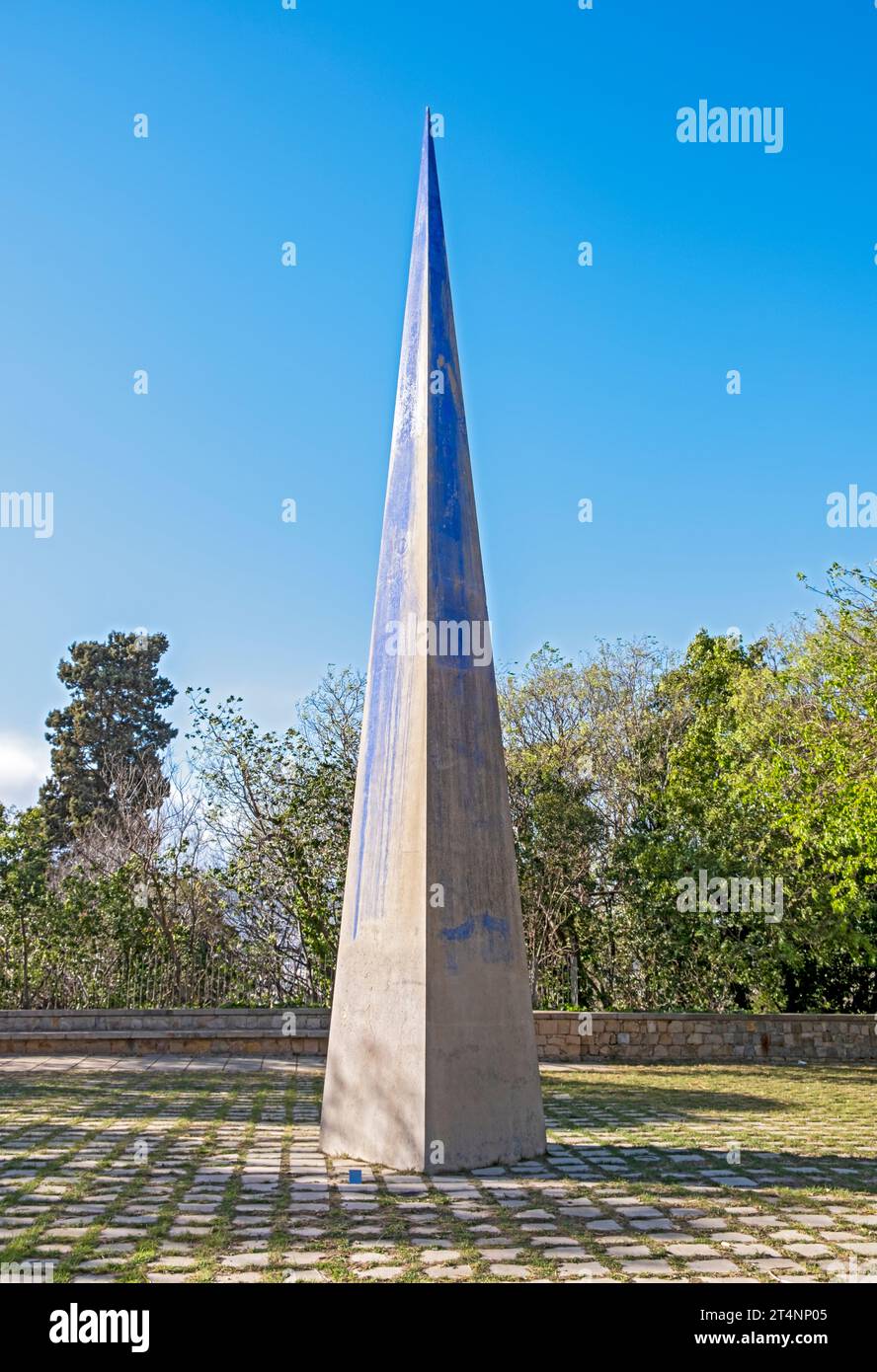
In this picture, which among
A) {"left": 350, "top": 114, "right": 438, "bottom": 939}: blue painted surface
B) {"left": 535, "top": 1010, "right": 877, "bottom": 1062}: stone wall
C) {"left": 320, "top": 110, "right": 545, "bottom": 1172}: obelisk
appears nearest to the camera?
{"left": 320, "top": 110, "right": 545, "bottom": 1172}: obelisk

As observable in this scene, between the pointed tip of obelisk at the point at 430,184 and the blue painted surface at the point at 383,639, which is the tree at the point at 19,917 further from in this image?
the pointed tip of obelisk at the point at 430,184

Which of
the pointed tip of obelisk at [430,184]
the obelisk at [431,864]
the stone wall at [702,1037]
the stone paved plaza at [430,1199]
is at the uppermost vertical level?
the pointed tip of obelisk at [430,184]

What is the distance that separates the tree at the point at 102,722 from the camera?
33625 mm

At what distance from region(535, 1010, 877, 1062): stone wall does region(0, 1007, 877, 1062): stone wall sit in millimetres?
14

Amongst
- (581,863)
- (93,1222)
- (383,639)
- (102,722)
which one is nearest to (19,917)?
(581,863)

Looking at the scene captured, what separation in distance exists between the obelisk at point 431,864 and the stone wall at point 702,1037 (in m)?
8.65

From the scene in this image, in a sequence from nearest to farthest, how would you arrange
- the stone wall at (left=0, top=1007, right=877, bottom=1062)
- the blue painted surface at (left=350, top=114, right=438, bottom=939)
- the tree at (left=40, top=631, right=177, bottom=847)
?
the blue painted surface at (left=350, top=114, right=438, bottom=939), the stone wall at (left=0, top=1007, right=877, bottom=1062), the tree at (left=40, top=631, right=177, bottom=847)

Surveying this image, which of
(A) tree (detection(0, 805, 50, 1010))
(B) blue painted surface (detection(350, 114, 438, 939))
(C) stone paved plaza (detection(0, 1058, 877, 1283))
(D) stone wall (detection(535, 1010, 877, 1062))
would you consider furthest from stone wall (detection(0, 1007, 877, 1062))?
(B) blue painted surface (detection(350, 114, 438, 939))

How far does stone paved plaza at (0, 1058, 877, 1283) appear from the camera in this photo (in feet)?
14.4

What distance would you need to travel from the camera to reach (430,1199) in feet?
18.5

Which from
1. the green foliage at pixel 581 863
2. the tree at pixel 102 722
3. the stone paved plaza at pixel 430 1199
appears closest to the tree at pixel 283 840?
the green foliage at pixel 581 863

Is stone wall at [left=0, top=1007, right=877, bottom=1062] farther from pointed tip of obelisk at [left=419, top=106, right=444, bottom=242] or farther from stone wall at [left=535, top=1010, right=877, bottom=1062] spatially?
pointed tip of obelisk at [left=419, top=106, right=444, bottom=242]

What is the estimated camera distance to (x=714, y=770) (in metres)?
18.4
